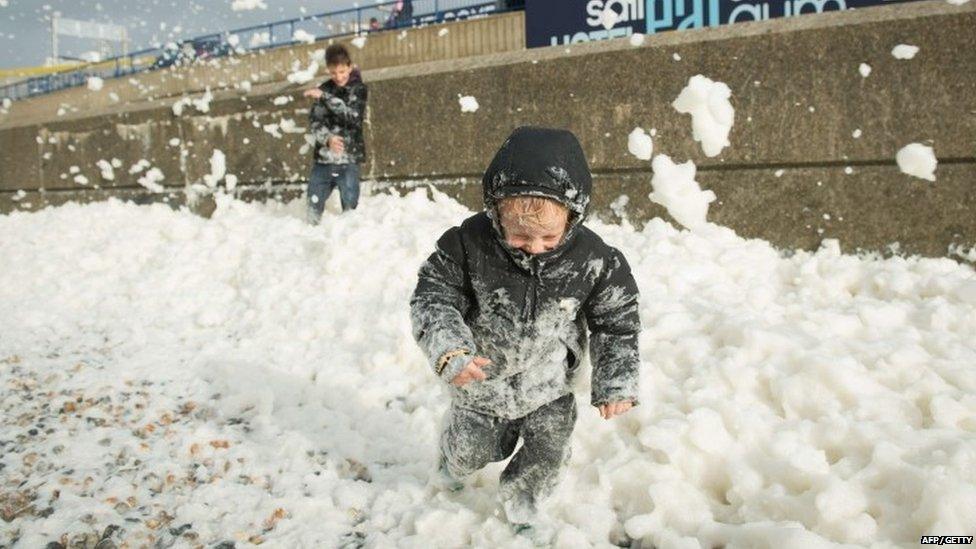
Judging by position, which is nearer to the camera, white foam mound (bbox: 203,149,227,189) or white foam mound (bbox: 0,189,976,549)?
white foam mound (bbox: 0,189,976,549)

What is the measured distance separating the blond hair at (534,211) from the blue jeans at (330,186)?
13.9 feet

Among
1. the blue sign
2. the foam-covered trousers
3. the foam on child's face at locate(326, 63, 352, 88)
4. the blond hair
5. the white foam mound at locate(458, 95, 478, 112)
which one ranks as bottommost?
the foam-covered trousers

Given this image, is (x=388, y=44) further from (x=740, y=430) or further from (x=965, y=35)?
(x=740, y=430)

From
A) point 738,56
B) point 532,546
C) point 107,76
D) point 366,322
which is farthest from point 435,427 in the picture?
point 107,76

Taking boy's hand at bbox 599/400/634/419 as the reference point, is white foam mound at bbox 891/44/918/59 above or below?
above

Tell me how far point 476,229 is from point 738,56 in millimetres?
3230

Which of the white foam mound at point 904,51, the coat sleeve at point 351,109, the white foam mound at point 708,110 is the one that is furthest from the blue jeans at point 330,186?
the white foam mound at point 904,51

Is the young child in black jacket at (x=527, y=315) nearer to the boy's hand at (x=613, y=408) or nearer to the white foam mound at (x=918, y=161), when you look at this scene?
the boy's hand at (x=613, y=408)

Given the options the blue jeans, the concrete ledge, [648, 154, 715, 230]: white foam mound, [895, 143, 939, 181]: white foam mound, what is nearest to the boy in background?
the blue jeans

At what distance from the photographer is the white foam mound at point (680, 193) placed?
4484mm

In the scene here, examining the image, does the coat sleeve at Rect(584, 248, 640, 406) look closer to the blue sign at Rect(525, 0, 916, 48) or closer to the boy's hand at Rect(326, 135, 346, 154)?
the boy's hand at Rect(326, 135, 346, 154)

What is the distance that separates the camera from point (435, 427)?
280cm

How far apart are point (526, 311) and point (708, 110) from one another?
3213mm

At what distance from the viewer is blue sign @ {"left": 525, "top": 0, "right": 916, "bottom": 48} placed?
7.44 metres
